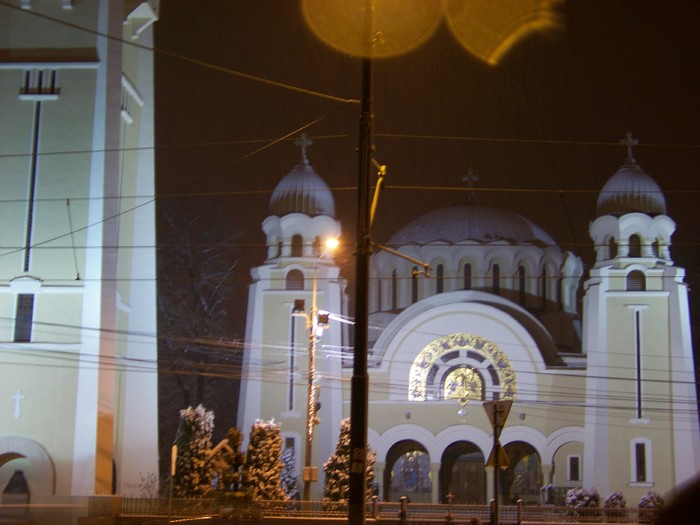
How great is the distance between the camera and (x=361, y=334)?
9.73 meters

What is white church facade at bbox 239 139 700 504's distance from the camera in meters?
28.1

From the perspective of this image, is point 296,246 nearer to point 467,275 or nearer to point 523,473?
point 467,275

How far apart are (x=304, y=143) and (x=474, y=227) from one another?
6.92 meters

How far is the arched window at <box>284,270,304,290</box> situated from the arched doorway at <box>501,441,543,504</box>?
27.0 ft

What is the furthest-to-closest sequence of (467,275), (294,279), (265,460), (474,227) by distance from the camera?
(474,227) → (467,275) → (294,279) → (265,460)

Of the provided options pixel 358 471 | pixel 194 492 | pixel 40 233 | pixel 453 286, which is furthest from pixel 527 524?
pixel 453 286

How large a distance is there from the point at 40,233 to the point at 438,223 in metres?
16.2

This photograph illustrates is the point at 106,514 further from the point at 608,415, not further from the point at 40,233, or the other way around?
the point at 608,415

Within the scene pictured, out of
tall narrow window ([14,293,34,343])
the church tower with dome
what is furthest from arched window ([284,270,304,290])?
tall narrow window ([14,293,34,343])

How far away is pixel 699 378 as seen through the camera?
28703mm

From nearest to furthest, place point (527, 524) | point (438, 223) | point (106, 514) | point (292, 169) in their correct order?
point (106, 514) → point (527, 524) → point (292, 169) → point (438, 223)

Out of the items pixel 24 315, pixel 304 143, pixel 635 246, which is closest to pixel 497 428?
pixel 24 315

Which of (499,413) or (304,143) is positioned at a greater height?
(304,143)

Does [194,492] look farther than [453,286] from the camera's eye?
No
